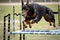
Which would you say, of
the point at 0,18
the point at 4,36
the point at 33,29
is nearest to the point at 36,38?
the point at 33,29

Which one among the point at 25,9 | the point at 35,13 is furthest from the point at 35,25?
the point at 25,9

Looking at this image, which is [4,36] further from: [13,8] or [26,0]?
[26,0]

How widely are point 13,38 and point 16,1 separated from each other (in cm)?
66

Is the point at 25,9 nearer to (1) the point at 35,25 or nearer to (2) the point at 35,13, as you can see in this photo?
(2) the point at 35,13

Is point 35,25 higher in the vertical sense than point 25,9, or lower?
lower

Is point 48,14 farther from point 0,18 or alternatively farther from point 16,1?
point 0,18

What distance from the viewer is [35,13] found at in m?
2.71

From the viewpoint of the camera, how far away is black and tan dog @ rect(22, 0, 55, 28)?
8.83 feet

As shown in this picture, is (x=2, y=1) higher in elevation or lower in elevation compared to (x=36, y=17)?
higher

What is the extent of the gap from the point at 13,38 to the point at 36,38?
0.41m

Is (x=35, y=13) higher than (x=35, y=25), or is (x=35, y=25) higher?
(x=35, y=13)

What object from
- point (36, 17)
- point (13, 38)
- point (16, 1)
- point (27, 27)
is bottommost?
point (13, 38)

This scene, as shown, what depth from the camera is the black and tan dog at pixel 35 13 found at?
269 cm

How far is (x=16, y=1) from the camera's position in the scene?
2.76 metres
